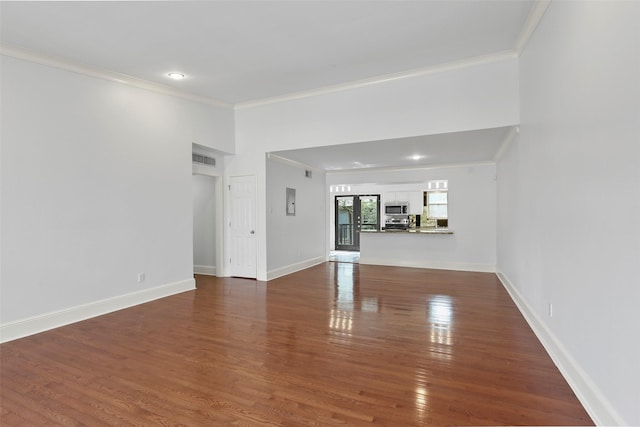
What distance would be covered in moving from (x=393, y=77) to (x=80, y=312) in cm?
530

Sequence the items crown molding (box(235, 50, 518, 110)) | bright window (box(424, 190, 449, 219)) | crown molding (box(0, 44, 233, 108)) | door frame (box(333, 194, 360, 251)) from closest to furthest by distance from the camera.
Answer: crown molding (box(0, 44, 233, 108)), crown molding (box(235, 50, 518, 110)), bright window (box(424, 190, 449, 219)), door frame (box(333, 194, 360, 251))

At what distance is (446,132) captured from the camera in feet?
15.2

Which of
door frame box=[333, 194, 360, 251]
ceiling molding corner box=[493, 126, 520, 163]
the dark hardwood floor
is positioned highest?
ceiling molding corner box=[493, 126, 520, 163]

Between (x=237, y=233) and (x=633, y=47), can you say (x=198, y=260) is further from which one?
(x=633, y=47)

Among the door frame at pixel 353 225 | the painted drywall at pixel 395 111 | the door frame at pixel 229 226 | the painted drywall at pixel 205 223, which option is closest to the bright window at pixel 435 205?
the door frame at pixel 353 225

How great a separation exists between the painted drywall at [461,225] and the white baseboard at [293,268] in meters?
1.66

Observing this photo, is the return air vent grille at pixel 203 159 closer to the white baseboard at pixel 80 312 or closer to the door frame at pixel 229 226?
the door frame at pixel 229 226

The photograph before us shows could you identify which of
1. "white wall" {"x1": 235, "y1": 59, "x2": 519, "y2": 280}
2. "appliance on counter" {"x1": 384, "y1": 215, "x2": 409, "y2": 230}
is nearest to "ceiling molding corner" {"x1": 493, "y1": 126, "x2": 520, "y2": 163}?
"white wall" {"x1": 235, "y1": 59, "x2": 519, "y2": 280}

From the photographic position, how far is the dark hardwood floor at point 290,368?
2104 millimetres

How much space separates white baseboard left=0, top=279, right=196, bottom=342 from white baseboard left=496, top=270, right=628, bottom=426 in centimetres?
498

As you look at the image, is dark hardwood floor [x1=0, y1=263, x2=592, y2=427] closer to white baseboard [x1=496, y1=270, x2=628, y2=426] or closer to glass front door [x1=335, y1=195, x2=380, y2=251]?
white baseboard [x1=496, y1=270, x2=628, y2=426]

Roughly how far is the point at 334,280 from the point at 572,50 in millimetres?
4958

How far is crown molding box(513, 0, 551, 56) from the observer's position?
3078mm

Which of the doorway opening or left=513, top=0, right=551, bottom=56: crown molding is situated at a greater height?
left=513, top=0, right=551, bottom=56: crown molding
